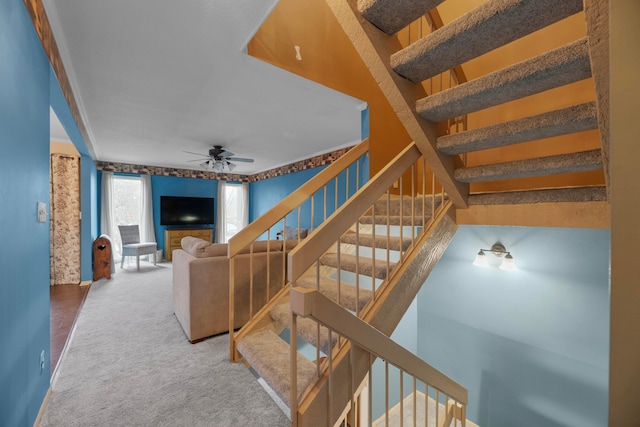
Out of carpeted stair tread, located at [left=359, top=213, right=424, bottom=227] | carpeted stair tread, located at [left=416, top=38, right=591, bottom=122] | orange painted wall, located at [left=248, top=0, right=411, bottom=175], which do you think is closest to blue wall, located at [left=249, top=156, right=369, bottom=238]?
orange painted wall, located at [left=248, top=0, right=411, bottom=175]

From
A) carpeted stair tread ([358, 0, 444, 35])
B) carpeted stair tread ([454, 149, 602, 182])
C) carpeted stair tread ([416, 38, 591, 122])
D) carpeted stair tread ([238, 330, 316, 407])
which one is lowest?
Answer: carpeted stair tread ([238, 330, 316, 407])

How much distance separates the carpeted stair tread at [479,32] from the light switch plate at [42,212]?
2144mm

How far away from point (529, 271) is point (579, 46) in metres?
2.29

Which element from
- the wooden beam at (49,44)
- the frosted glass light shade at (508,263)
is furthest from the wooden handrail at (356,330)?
the wooden beam at (49,44)

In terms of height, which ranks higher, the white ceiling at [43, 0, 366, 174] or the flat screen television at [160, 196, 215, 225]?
the white ceiling at [43, 0, 366, 174]

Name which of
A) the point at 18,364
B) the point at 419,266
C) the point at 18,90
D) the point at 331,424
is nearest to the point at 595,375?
the point at 419,266

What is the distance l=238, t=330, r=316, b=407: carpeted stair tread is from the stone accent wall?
396cm

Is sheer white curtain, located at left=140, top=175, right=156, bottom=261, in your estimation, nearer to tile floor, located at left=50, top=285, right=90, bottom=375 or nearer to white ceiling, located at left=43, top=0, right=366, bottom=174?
white ceiling, located at left=43, top=0, right=366, bottom=174

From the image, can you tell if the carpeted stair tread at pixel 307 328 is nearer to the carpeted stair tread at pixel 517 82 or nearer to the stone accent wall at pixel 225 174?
the carpeted stair tread at pixel 517 82

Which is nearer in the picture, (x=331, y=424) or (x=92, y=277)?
(x=331, y=424)

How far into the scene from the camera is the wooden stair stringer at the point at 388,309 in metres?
1.26

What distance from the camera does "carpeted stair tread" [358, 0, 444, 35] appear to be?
1.13m

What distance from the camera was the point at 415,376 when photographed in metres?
1.42

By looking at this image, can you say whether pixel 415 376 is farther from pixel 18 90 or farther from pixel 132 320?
pixel 132 320
